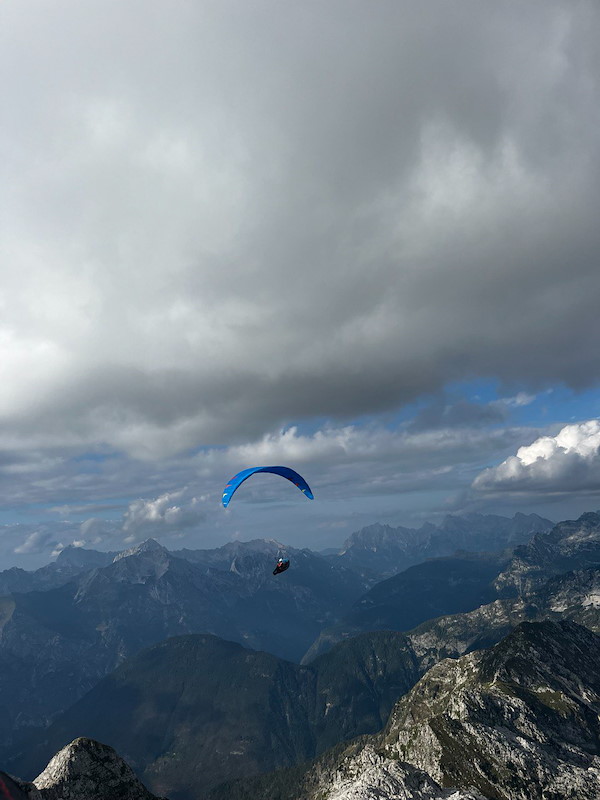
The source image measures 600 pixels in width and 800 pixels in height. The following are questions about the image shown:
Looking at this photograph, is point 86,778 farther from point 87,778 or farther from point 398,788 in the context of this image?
point 398,788

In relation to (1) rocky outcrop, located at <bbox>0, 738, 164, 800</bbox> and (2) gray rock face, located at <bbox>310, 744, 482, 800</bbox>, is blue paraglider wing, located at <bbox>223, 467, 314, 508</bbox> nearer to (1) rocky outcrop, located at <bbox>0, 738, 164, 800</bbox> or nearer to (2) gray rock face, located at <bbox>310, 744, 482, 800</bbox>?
(1) rocky outcrop, located at <bbox>0, 738, 164, 800</bbox>

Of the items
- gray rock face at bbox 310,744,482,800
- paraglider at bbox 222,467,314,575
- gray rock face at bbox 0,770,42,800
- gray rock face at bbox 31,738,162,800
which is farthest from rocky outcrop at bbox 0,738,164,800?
gray rock face at bbox 310,744,482,800

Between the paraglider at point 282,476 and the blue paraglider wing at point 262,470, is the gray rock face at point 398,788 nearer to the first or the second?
the paraglider at point 282,476

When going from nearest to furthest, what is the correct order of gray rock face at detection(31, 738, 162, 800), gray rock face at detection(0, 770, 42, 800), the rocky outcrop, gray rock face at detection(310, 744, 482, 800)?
gray rock face at detection(0, 770, 42, 800)
the rocky outcrop
gray rock face at detection(31, 738, 162, 800)
gray rock face at detection(310, 744, 482, 800)

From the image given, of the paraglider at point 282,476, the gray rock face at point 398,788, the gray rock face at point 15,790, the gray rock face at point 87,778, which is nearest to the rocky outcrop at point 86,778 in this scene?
the gray rock face at point 87,778

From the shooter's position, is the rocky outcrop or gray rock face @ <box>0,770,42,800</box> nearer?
gray rock face @ <box>0,770,42,800</box>

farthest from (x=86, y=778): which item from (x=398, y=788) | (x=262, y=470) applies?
(x=398, y=788)

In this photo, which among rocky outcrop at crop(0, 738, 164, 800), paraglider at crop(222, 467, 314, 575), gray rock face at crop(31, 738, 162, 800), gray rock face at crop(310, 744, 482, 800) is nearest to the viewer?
rocky outcrop at crop(0, 738, 164, 800)
